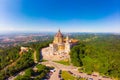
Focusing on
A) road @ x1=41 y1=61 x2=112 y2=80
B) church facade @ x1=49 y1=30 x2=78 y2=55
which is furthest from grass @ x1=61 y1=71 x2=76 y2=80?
church facade @ x1=49 y1=30 x2=78 y2=55

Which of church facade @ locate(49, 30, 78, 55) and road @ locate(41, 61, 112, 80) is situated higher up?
church facade @ locate(49, 30, 78, 55)

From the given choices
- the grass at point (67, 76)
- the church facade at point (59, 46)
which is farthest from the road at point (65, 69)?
the church facade at point (59, 46)

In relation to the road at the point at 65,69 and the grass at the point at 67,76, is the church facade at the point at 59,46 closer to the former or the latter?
the road at the point at 65,69

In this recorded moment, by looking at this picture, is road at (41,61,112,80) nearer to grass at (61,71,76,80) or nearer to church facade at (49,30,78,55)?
grass at (61,71,76,80)

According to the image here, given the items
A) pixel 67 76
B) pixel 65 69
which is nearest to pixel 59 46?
pixel 65 69

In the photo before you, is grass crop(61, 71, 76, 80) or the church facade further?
the church facade

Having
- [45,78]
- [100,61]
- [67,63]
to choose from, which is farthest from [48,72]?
[100,61]

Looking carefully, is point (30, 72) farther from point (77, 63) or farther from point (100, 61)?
point (100, 61)

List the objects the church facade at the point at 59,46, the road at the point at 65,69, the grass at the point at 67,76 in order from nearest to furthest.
A: 1. the grass at the point at 67,76
2. the road at the point at 65,69
3. the church facade at the point at 59,46

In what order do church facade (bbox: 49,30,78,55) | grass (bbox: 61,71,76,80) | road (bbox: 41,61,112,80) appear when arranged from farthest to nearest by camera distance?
church facade (bbox: 49,30,78,55), road (bbox: 41,61,112,80), grass (bbox: 61,71,76,80)

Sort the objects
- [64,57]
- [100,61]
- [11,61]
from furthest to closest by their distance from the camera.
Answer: [11,61]
[64,57]
[100,61]

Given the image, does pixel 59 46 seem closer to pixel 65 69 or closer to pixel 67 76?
pixel 65 69
